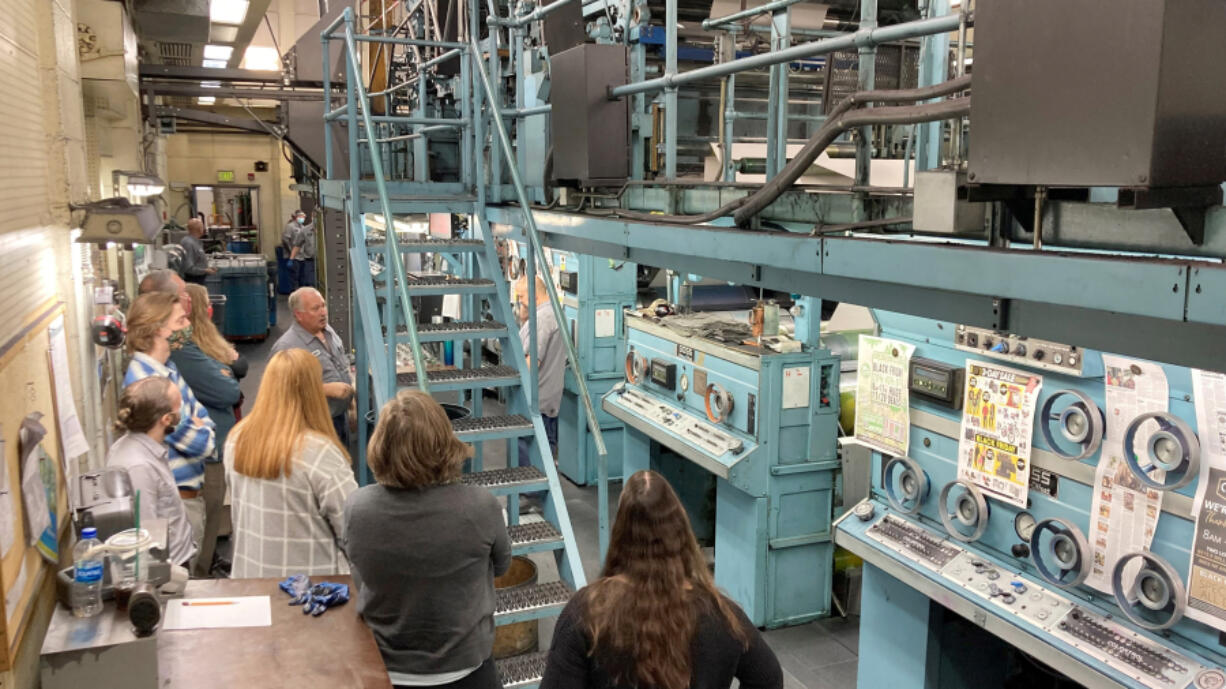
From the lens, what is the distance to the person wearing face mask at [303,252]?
726 inches

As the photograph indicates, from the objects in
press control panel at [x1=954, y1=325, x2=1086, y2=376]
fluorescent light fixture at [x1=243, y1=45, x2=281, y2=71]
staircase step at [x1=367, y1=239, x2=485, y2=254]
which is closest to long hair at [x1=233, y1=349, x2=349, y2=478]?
staircase step at [x1=367, y1=239, x2=485, y2=254]

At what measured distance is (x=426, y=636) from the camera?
10.3ft

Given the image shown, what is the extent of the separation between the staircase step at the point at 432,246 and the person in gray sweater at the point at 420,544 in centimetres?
246

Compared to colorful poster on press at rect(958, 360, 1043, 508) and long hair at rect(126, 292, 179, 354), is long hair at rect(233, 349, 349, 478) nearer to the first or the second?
long hair at rect(126, 292, 179, 354)

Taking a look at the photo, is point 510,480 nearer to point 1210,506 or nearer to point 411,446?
point 411,446

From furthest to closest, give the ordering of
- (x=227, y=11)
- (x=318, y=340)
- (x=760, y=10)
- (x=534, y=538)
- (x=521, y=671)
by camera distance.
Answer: (x=227, y=11)
(x=318, y=340)
(x=534, y=538)
(x=521, y=671)
(x=760, y=10)

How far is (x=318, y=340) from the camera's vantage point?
6238mm

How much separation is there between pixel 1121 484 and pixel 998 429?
597 mm

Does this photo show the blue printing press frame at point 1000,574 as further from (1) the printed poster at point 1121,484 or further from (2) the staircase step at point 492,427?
(2) the staircase step at point 492,427

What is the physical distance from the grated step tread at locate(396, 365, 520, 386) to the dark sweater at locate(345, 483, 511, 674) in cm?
193

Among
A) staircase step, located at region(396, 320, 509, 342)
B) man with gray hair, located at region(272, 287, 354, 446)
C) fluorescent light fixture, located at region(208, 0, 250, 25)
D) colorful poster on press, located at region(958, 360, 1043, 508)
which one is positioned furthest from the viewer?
fluorescent light fixture, located at region(208, 0, 250, 25)

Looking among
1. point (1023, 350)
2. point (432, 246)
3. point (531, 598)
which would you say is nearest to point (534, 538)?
point (531, 598)

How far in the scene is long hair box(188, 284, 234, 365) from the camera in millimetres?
6230

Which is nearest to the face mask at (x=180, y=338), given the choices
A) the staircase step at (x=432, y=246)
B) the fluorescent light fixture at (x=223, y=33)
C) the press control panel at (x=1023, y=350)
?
the staircase step at (x=432, y=246)
